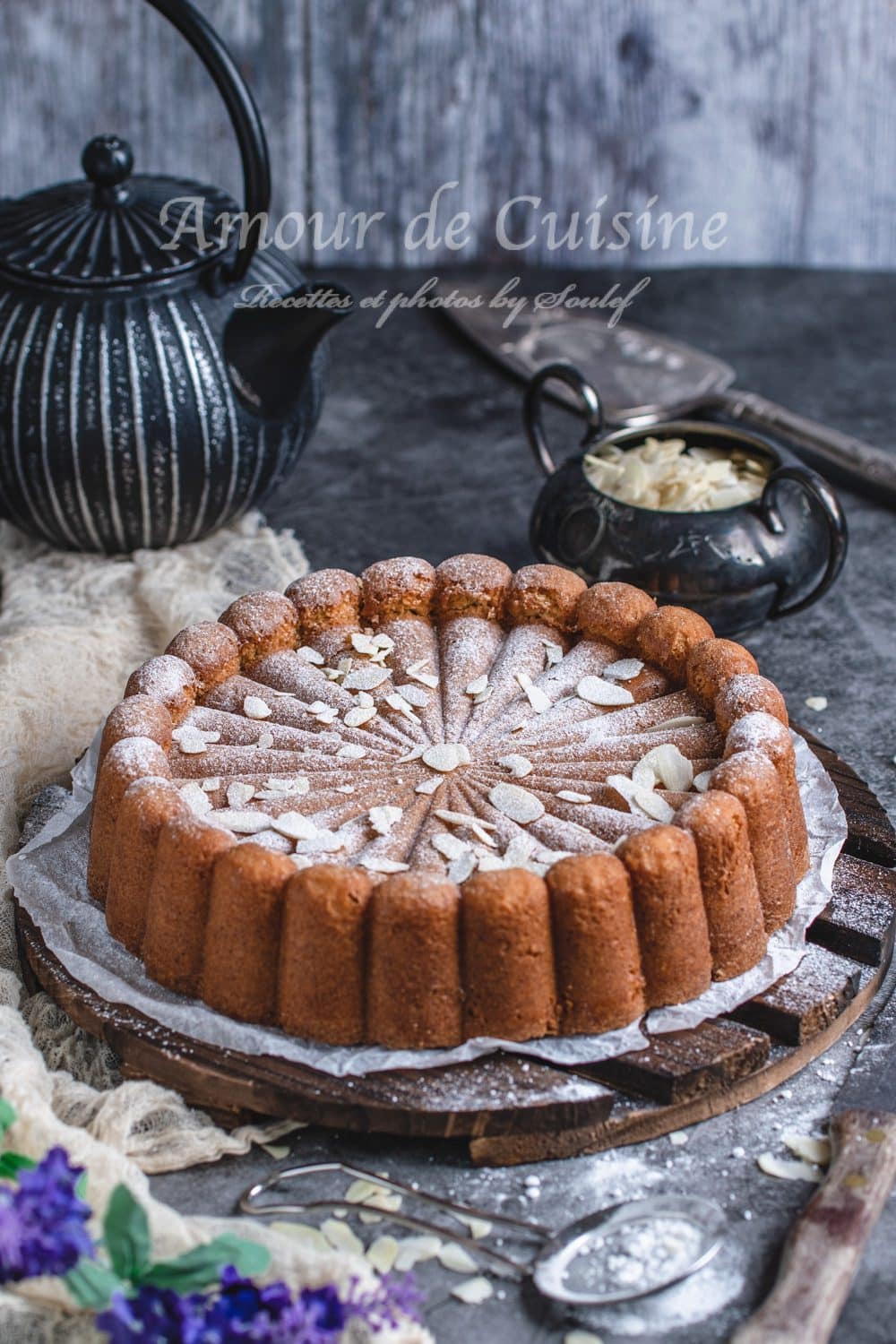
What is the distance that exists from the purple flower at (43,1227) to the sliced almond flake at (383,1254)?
0.98 ft

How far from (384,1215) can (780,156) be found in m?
3.63

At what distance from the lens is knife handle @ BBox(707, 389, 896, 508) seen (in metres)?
3.30

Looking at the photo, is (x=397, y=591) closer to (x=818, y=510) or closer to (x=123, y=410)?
(x=123, y=410)

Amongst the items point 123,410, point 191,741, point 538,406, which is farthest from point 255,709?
point 538,406

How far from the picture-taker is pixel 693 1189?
68.5 inches

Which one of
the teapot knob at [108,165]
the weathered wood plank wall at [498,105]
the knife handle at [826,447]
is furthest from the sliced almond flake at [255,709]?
the weathered wood plank wall at [498,105]

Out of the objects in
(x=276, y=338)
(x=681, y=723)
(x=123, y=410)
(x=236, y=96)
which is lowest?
(x=681, y=723)

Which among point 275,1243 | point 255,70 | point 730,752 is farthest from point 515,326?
point 275,1243

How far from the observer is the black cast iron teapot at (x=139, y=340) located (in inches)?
109

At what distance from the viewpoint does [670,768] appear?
2.07m

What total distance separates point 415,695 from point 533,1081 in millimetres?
689

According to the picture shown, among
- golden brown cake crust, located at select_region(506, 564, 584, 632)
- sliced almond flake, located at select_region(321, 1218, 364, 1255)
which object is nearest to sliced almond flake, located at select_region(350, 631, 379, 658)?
golden brown cake crust, located at select_region(506, 564, 584, 632)

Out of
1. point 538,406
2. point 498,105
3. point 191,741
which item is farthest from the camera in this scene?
point 498,105

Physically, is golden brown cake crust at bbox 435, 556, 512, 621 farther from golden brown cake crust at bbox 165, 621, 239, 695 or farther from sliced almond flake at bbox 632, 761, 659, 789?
sliced almond flake at bbox 632, 761, 659, 789
